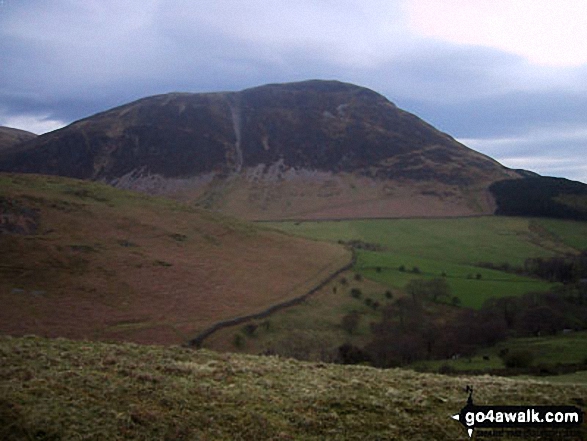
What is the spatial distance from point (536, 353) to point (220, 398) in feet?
85.6

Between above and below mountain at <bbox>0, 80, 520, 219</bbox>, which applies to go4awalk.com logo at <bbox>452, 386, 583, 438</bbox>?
below

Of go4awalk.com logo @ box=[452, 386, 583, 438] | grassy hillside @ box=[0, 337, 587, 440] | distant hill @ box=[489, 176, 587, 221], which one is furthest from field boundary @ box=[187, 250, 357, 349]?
distant hill @ box=[489, 176, 587, 221]

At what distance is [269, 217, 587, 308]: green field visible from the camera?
184 feet

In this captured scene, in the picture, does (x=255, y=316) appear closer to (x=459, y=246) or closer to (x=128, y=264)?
(x=128, y=264)

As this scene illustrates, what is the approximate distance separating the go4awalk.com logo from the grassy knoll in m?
15.4

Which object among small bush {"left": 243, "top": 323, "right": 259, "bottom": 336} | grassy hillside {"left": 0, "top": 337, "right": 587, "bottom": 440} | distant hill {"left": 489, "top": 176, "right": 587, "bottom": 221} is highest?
distant hill {"left": 489, "top": 176, "right": 587, "bottom": 221}

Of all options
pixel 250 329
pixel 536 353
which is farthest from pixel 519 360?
pixel 250 329

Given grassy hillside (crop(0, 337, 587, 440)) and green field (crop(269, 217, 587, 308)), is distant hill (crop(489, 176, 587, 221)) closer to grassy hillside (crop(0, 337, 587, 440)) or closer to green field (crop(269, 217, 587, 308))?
green field (crop(269, 217, 587, 308))

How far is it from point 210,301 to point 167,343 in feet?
28.8

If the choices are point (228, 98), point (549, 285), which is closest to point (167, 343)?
point (549, 285)

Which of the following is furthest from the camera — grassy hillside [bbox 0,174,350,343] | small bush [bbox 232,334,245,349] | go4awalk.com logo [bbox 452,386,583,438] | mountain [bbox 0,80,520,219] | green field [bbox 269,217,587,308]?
mountain [bbox 0,80,520,219]

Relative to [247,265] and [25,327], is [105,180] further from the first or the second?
[25,327]

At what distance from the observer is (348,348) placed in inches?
1281

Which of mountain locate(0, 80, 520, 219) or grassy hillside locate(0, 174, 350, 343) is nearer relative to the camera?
grassy hillside locate(0, 174, 350, 343)
